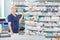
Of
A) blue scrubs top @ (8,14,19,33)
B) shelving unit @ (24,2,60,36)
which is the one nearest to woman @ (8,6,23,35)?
blue scrubs top @ (8,14,19,33)

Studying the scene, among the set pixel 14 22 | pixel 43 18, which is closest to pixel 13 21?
pixel 14 22

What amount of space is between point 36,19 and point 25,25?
22 centimetres

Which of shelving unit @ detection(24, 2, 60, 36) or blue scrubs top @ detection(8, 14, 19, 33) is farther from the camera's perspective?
shelving unit @ detection(24, 2, 60, 36)

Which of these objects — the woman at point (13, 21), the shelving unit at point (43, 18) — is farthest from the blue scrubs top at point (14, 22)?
the shelving unit at point (43, 18)

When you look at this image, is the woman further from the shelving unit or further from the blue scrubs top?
the shelving unit

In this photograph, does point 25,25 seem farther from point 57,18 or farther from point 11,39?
point 11,39

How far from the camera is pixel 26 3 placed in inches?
107

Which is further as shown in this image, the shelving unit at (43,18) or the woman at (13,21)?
the shelving unit at (43,18)

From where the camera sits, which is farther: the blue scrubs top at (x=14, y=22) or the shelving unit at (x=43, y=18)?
the shelving unit at (x=43, y=18)

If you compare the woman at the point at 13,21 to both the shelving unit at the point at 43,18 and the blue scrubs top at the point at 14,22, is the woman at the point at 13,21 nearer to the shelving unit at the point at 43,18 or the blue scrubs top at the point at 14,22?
the blue scrubs top at the point at 14,22

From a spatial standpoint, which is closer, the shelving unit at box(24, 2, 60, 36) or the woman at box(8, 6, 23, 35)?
the woman at box(8, 6, 23, 35)

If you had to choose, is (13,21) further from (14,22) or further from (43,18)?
(43,18)

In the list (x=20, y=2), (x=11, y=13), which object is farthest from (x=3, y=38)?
(x=20, y=2)

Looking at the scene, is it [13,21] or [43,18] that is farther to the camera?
[43,18]
